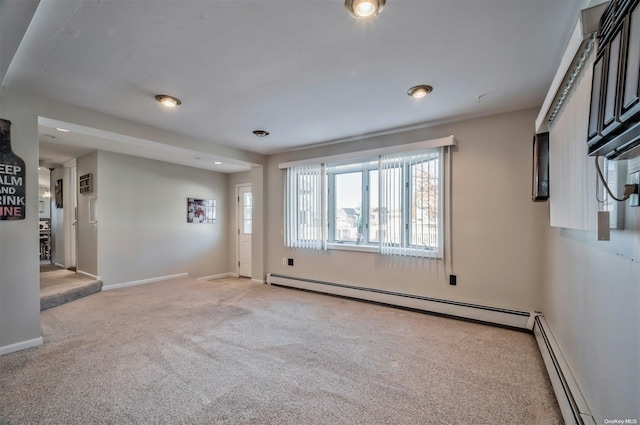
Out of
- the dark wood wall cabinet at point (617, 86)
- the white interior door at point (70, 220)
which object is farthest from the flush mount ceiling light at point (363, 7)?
the white interior door at point (70, 220)

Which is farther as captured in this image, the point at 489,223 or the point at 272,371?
the point at 489,223

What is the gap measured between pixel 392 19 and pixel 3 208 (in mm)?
3388

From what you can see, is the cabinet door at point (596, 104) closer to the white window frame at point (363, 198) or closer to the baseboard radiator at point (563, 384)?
the baseboard radiator at point (563, 384)

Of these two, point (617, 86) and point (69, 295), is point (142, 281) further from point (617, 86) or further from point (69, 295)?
point (617, 86)

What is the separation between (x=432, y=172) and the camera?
3.49 metres

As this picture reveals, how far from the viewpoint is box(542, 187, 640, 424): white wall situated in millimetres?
1063

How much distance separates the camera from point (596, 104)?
42.8 inches

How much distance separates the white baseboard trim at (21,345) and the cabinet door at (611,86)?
4.20 m

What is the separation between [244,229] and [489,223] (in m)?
5.00

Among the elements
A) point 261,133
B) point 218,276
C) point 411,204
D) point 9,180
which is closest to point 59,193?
point 218,276

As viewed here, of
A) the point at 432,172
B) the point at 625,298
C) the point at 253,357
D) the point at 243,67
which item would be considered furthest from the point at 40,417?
the point at 432,172

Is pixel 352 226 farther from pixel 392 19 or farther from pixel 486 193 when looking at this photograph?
pixel 392 19

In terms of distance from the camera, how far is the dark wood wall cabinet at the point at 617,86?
33.2 inches

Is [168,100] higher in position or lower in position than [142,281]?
higher
